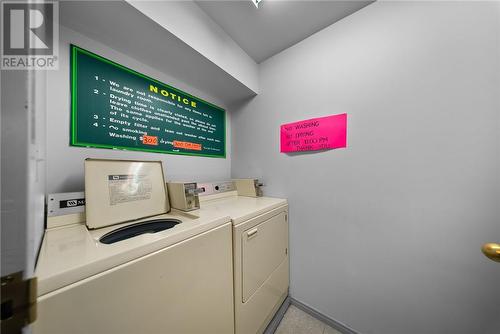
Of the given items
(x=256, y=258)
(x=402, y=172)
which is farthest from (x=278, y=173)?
(x=402, y=172)

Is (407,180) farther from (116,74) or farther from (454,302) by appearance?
(116,74)

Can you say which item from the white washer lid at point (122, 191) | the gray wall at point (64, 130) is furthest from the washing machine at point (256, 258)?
the gray wall at point (64, 130)

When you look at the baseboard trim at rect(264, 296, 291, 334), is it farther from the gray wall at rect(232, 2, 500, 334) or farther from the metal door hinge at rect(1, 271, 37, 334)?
the metal door hinge at rect(1, 271, 37, 334)

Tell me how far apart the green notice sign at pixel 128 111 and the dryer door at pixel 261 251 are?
92 centimetres

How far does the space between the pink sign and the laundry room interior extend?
1 cm

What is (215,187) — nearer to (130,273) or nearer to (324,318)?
(130,273)

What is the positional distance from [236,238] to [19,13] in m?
1.00

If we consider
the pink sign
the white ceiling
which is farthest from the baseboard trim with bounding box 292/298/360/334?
the white ceiling

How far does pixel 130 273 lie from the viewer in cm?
51

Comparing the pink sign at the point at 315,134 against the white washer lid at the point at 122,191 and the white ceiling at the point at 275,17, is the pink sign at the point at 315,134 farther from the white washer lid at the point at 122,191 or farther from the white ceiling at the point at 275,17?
the white washer lid at the point at 122,191

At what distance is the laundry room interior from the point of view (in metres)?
0.45

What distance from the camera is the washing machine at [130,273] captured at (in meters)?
0.41

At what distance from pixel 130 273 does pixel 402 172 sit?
1.43m

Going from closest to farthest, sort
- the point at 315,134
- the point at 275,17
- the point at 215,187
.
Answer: the point at 275,17, the point at 315,134, the point at 215,187
